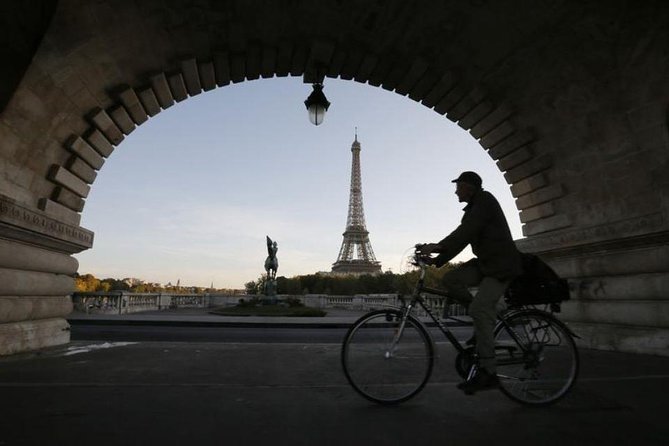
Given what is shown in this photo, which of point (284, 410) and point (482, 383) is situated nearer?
point (284, 410)

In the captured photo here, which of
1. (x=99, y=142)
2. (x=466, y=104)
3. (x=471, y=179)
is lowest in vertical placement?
(x=471, y=179)

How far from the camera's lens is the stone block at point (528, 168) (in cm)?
879

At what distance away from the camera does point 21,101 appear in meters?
6.25

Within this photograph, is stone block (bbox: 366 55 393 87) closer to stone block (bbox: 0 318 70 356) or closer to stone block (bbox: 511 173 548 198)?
stone block (bbox: 511 173 548 198)

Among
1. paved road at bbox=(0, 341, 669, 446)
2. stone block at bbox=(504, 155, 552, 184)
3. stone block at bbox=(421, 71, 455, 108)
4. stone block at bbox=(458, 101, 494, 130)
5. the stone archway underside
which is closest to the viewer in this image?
paved road at bbox=(0, 341, 669, 446)

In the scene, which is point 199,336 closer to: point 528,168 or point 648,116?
point 528,168

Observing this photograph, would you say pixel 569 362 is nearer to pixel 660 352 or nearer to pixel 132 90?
pixel 660 352

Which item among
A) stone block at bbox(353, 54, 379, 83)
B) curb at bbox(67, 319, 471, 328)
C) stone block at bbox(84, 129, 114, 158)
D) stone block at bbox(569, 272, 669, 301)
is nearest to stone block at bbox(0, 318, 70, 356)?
stone block at bbox(84, 129, 114, 158)

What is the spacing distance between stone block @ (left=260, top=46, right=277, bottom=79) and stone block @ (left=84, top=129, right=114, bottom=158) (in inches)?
120

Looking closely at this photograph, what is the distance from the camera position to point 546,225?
9055mm

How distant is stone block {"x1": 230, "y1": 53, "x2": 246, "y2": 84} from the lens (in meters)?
8.23

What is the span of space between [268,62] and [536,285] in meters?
6.34

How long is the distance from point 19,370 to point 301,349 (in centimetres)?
402

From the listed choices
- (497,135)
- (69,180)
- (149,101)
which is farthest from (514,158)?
(69,180)
